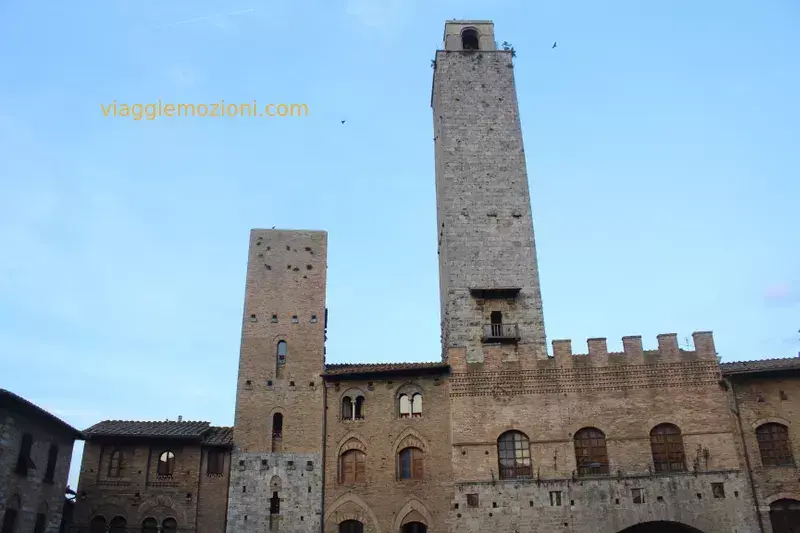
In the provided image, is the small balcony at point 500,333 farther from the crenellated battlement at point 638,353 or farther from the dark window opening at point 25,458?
the dark window opening at point 25,458

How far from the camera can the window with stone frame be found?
27.4 meters

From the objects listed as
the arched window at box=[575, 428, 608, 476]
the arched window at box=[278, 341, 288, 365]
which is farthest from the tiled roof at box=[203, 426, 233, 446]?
the arched window at box=[575, 428, 608, 476]

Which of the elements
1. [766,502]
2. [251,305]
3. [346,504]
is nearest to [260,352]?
[251,305]

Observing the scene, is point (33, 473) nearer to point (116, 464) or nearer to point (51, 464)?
point (51, 464)

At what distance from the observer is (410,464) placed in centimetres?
2706

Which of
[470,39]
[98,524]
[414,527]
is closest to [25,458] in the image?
[98,524]

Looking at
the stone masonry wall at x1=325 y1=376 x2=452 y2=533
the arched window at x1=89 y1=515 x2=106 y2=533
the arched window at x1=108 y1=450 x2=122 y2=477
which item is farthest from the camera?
the arched window at x1=108 y1=450 x2=122 y2=477

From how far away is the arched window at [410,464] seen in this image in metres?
26.9

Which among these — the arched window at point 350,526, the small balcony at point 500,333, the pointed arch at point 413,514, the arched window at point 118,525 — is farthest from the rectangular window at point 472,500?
the arched window at point 118,525

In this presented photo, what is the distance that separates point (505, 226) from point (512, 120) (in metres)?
5.92

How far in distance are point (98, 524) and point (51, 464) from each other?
9.97 feet

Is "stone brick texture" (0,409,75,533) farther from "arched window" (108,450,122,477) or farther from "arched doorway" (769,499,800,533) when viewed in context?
"arched doorway" (769,499,800,533)

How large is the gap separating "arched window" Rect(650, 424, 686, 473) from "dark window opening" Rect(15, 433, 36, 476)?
2319 centimetres

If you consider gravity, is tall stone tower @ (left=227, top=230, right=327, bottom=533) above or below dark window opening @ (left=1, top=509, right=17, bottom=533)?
above
